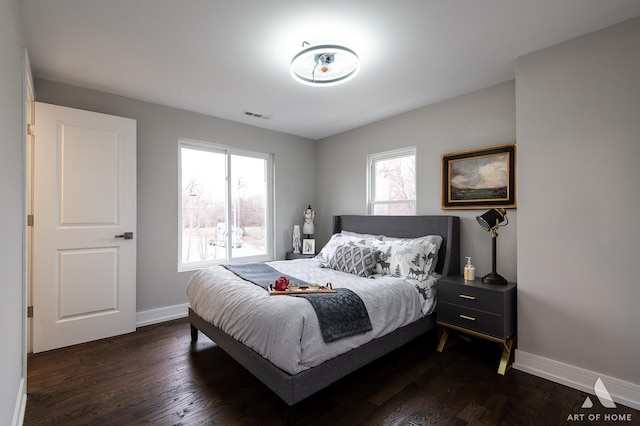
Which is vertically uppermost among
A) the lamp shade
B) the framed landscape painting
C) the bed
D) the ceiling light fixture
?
the ceiling light fixture

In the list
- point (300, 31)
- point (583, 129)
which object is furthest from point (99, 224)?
point (583, 129)

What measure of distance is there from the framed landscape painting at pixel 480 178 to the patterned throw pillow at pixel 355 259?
1.07 metres

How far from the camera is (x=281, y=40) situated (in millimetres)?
2217

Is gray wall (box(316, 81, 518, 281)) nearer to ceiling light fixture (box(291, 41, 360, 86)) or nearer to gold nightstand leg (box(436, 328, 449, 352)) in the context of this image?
gold nightstand leg (box(436, 328, 449, 352))

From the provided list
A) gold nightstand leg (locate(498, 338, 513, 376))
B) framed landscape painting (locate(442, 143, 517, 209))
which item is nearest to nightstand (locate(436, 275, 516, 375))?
gold nightstand leg (locate(498, 338, 513, 376))

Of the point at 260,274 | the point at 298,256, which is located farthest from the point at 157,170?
the point at 298,256

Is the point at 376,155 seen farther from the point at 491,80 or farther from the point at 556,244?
the point at 556,244

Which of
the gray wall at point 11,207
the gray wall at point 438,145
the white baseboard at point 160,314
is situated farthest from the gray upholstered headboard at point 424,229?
the gray wall at point 11,207

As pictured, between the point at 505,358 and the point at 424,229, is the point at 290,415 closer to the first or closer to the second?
the point at 505,358

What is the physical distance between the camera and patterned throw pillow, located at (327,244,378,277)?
118 inches

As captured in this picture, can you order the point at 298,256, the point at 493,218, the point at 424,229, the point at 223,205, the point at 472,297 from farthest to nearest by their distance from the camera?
the point at 298,256 < the point at 223,205 < the point at 424,229 < the point at 493,218 < the point at 472,297

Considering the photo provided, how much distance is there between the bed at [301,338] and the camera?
177 cm

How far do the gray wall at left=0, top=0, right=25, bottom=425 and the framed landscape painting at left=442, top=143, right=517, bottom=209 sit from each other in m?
3.50

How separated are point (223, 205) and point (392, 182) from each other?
240cm
